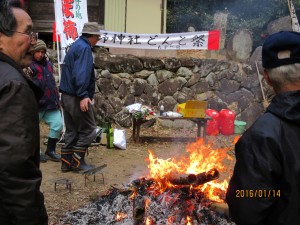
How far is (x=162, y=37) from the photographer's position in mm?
11891

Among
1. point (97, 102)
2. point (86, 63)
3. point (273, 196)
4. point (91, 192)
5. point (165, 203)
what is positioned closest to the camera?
point (273, 196)

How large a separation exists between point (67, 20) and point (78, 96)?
4039 mm

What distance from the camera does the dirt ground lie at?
222 inches

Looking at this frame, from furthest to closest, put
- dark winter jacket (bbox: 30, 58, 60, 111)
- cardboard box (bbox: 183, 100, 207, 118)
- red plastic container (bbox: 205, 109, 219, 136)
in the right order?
red plastic container (bbox: 205, 109, 219, 136) < cardboard box (bbox: 183, 100, 207, 118) < dark winter jacket (bbox: 30, 58, 60, 111)

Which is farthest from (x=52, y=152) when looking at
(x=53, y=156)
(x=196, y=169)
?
(x=196, y=169)

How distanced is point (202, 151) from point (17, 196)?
16.2 ft

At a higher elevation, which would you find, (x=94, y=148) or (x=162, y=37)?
(x=162, y=37)

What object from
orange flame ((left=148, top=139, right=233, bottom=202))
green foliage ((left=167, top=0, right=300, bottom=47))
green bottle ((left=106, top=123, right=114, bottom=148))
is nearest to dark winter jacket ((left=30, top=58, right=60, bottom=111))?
green bottle ((left=106, top=123, right=114, bottom=148))

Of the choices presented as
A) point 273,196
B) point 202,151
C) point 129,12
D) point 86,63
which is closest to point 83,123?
point 86,63

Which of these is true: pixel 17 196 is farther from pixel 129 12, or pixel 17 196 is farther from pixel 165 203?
pixel 129 12

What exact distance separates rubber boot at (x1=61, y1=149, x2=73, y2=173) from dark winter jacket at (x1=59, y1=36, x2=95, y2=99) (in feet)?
3.79

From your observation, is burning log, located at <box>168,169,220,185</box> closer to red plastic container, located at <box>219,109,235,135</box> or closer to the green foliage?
red plastic container, located at <box>219,109,235,135</box>

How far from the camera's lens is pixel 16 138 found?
78.4 inches

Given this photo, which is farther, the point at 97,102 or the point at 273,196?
the point at 97,102
